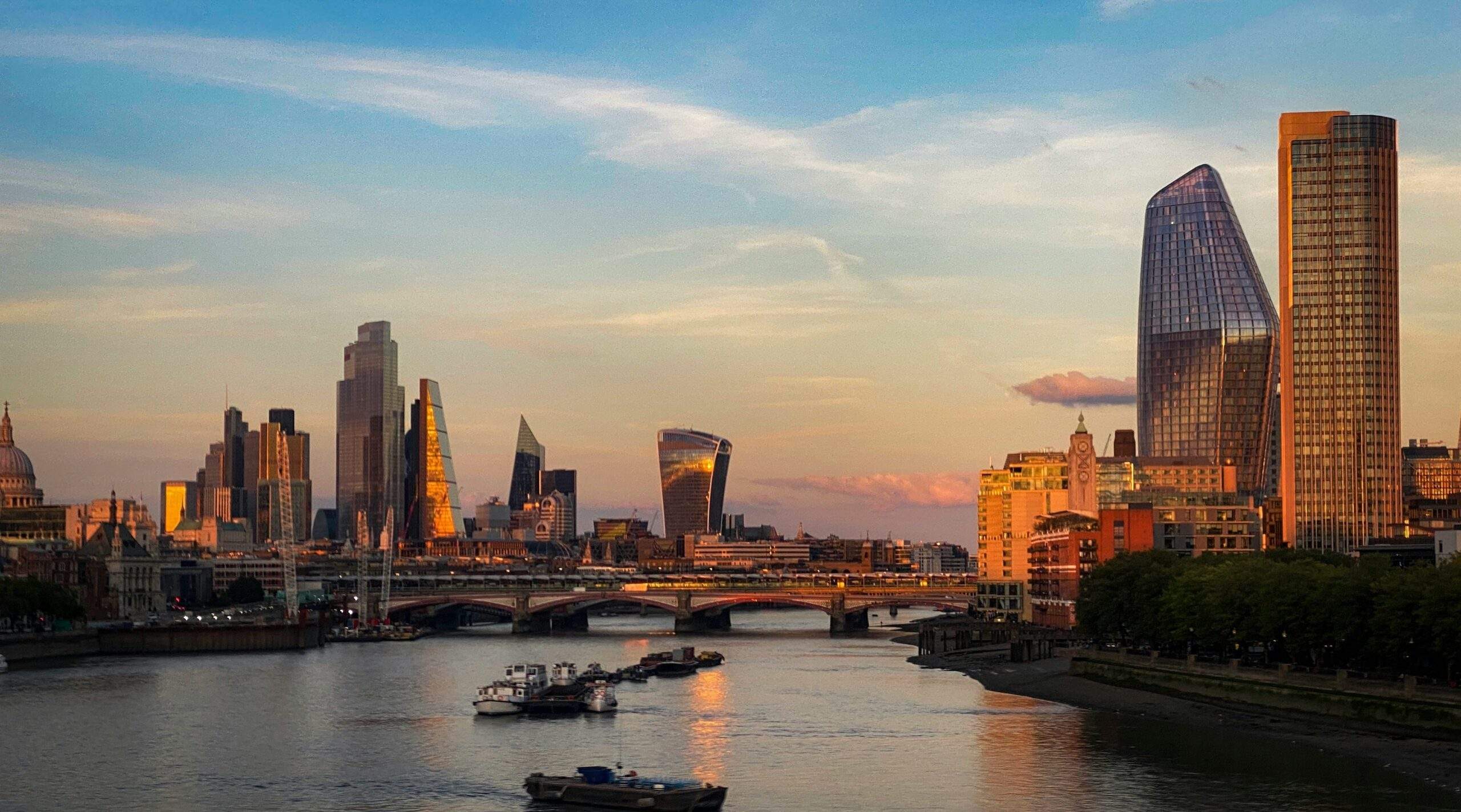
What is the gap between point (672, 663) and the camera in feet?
535

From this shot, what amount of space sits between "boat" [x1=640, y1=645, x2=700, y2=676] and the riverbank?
22912mm

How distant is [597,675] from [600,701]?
2154cm

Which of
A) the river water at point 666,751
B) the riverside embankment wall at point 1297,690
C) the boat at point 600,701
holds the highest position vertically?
the riverside embankment wall at point 1297,690

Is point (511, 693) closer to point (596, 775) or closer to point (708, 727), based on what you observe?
point (708, 727)

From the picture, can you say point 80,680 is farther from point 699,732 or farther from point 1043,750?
point 1043,750

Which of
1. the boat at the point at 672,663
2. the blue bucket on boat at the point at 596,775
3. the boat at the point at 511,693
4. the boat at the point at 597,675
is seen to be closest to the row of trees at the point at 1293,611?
the boat at the point at 672,663

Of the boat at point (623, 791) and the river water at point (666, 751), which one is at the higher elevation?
the boat at point (623, 791)

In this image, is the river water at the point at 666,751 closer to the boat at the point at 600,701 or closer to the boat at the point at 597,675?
the boat at the point at 600,701

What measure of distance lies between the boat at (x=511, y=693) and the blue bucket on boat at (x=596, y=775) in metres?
38.7

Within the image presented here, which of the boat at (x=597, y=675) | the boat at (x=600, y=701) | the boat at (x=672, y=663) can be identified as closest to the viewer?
the boat at (x=600, y=701)

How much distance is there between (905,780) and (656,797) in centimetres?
1479

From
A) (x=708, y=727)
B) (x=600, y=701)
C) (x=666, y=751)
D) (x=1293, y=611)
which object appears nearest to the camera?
(x=666, y=751)

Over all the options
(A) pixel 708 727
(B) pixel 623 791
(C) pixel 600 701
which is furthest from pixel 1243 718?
(B) pixel 623 791

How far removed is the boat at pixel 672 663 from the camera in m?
159
